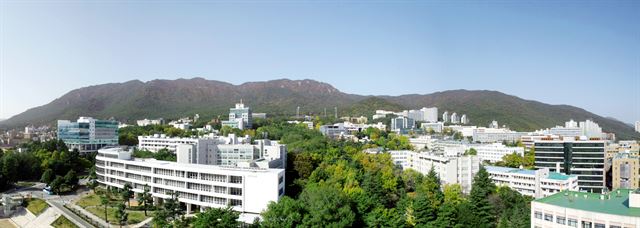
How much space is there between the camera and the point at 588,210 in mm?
14461

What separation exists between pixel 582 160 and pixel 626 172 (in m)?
3.56

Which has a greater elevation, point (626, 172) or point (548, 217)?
point (548, 217)

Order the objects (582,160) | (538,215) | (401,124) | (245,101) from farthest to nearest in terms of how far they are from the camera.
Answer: (245,101), (401,124), (582,160), (538,215)

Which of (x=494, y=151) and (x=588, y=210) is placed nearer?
(x=588, y=210)

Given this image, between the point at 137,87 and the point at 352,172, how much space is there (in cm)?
10967

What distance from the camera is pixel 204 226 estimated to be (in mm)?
15508

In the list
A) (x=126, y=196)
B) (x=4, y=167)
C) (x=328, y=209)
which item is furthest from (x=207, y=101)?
(x=328, y=209)

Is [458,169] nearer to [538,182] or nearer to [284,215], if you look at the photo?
[538,182]

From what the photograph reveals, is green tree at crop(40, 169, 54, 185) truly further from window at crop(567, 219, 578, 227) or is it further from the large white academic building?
window at crop(567, 219, 578, 227)

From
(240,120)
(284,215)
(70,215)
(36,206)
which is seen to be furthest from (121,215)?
(240,120)

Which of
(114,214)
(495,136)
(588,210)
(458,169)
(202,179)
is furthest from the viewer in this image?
(495,136)

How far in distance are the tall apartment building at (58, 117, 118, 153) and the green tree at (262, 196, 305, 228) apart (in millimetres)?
34195

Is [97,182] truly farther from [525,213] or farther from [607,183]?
[607,183]

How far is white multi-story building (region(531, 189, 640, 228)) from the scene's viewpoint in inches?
541
